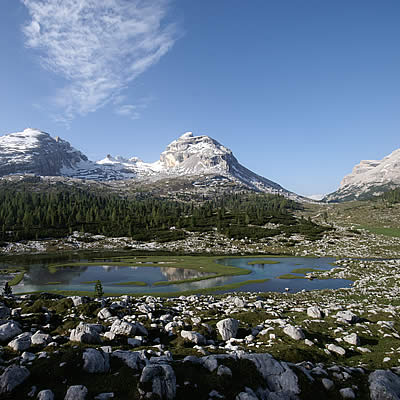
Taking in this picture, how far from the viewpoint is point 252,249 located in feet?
334

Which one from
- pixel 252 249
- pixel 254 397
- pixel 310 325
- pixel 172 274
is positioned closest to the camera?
pixel 254 397

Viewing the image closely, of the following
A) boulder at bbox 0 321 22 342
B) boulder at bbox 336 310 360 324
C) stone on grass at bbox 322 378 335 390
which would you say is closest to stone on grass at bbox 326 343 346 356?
stone on grass at bbox 322 378 335 390

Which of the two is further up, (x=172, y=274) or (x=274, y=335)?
(x=274, y=335)

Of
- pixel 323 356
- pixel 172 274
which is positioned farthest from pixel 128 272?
pixel 323 356

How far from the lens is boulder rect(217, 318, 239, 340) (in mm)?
20092

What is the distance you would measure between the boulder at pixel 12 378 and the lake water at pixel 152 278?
118 ft

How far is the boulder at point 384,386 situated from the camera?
11.1 m

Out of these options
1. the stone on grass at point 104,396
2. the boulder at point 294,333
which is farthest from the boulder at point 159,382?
the boulder at point 294,333

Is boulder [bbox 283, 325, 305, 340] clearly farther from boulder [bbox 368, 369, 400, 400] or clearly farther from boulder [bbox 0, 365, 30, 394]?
boulder [bbox 0, 365, 30, 394]

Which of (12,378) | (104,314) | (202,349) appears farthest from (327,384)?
(104,314)

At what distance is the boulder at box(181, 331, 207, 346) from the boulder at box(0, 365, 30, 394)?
415 inches

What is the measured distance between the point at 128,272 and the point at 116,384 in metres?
56.3

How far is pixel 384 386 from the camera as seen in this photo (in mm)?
11445

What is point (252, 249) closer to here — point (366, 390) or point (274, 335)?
point (274, 335)
